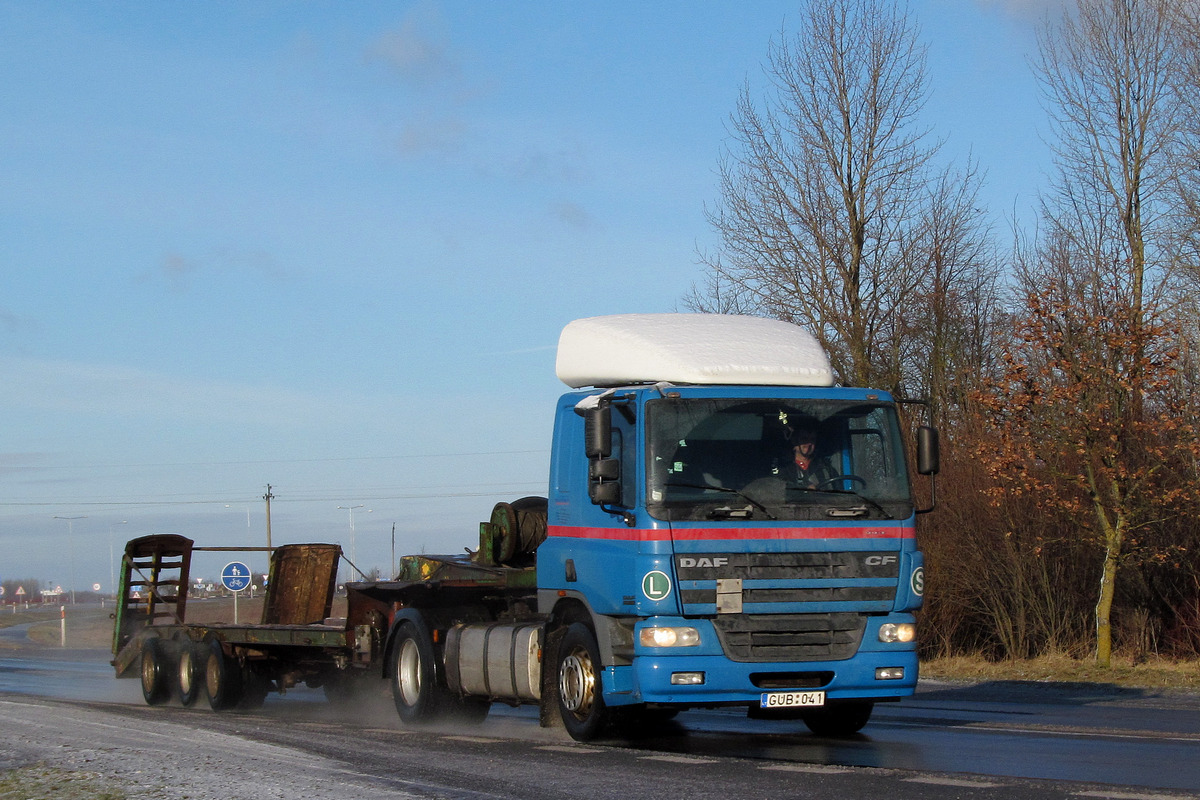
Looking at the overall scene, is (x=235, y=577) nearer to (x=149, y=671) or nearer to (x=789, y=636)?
(x=149, y=671)

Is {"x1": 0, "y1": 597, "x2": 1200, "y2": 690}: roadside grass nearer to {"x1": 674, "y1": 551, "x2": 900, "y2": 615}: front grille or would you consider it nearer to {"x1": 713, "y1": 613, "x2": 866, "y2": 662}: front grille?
{"x1": 674, "y1": 551, "x2": 900, "y2": 615}: front grille

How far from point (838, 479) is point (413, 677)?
5.22 metres

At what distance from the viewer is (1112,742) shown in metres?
9.96

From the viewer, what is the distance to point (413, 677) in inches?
528

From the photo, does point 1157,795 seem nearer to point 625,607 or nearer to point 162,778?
point 625,607

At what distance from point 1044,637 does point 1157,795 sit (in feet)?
52.8

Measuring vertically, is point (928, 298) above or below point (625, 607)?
above

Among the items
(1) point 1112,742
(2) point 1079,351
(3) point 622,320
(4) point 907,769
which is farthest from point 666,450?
(2) point 1079,351

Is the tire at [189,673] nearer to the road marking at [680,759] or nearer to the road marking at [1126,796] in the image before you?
the road marking at [680,759]

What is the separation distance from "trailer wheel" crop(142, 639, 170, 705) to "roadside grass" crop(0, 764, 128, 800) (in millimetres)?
7694

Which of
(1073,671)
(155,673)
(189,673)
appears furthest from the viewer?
(1073,671)

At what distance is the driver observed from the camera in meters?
10.2

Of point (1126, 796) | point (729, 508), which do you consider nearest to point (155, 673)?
point (729, 508)

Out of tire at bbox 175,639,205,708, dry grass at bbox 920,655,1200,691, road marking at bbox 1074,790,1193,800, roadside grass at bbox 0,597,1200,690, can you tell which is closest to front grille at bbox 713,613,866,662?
road marking at bbox 1074,790,1193,800
